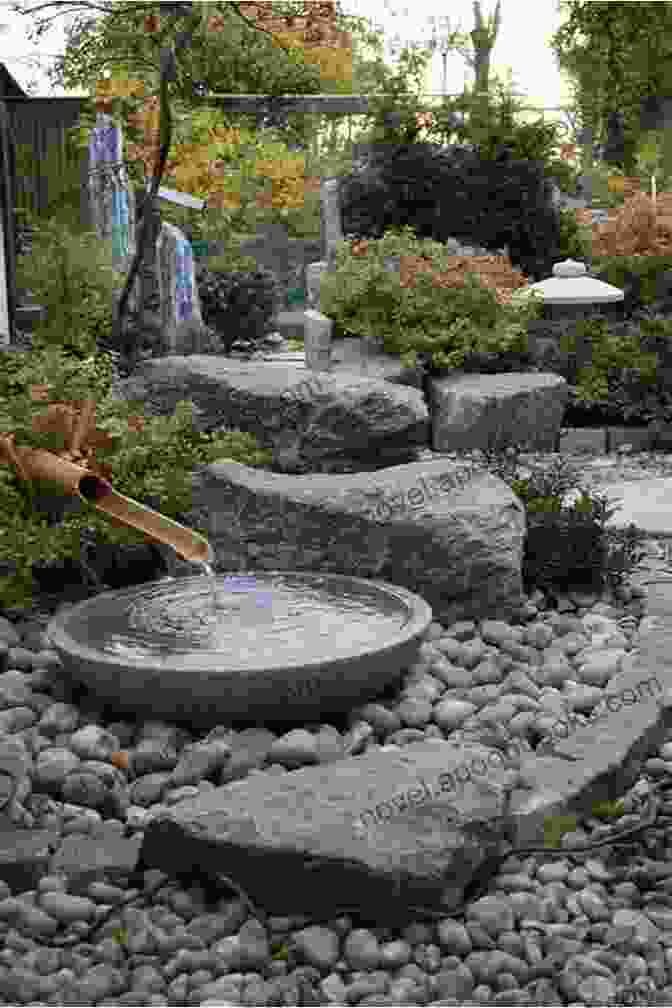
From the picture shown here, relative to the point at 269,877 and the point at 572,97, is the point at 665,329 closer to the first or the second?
the point at 269,877

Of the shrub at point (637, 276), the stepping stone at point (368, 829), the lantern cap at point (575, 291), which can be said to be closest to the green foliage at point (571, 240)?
the shrub at point (637, 276)

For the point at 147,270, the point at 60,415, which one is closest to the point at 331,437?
the point at 60,415

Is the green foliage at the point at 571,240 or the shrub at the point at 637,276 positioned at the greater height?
the green foliage at the point at 571,240

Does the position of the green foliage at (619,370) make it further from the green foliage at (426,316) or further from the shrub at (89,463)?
the shrub at (89,463)

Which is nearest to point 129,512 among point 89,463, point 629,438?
point 89,463

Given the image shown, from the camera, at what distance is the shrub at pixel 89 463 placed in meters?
5.82

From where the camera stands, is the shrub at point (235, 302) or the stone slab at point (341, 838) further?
the shrub at point (235, 302)

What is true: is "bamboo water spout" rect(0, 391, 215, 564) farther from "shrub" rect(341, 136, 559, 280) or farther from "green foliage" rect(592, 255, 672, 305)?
"shrub" rect(341, 136, 559, 280)

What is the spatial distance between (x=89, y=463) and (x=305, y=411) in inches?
81.4

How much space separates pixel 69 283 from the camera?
456 inches

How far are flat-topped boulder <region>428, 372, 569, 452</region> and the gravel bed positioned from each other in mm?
5074

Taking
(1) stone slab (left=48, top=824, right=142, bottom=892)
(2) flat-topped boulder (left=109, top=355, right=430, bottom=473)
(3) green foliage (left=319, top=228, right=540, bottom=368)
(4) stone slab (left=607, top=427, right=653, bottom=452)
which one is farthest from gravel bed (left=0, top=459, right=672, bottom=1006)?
(3) green foliage (left=319, top=228, right=540, bottom=368)

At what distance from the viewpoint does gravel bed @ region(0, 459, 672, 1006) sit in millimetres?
3275

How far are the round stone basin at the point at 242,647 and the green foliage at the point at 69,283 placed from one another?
6.06 meters
